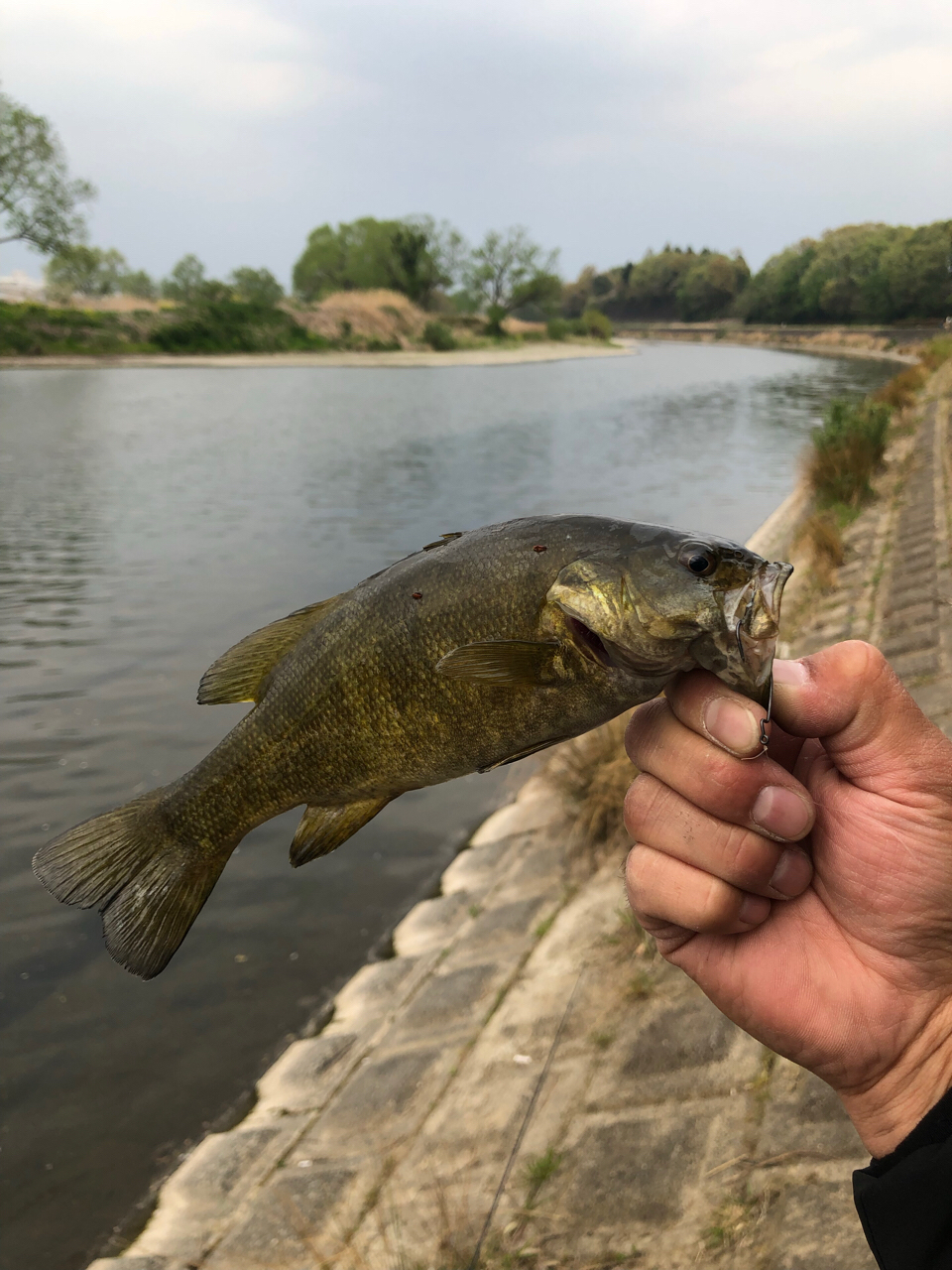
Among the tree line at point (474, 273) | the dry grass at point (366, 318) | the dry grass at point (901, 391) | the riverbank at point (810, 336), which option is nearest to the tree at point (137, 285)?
the tree line at point (474, 273)

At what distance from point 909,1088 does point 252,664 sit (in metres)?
1.94

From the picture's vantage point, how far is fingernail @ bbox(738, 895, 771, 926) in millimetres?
2100

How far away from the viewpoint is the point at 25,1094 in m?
5.39

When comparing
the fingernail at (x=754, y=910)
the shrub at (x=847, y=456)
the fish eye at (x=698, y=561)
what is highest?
the fish eye at (x=698, y=561)

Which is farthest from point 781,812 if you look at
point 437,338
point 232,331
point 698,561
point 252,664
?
point 437,338

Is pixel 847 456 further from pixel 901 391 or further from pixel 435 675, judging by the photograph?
pixel 435 675

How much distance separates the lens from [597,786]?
20.2 ft

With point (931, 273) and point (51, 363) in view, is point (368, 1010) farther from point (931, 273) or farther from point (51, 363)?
point (931, 273)

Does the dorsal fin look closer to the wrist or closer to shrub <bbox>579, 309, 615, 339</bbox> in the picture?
the wrist

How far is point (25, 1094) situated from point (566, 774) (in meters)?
4.33

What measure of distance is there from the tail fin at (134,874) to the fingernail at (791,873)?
1.41 m

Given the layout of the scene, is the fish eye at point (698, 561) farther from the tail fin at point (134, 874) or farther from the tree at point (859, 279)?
the tree at point (859, 279)

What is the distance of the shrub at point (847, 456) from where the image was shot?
46.4 feet

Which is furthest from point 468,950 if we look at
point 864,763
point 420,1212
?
point 864,763
